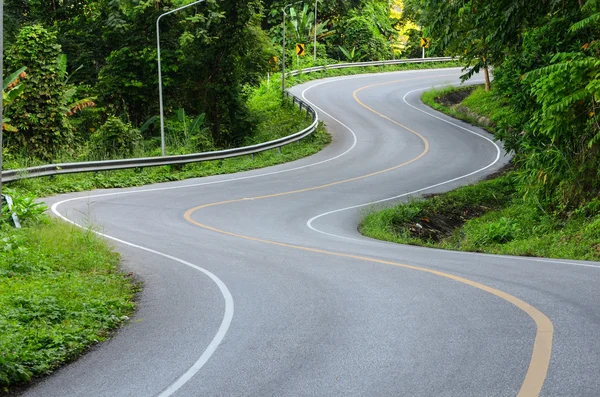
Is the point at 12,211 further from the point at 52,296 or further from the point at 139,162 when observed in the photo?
the point at 139,162

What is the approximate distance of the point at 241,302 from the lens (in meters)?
9.98

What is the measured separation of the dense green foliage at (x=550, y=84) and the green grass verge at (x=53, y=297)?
10.6 meters

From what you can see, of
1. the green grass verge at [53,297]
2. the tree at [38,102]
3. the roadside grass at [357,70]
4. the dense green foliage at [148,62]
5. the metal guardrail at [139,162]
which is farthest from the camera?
the roadside grass at [357,70]

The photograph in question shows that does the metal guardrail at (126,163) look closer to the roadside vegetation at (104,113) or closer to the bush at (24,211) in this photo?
the roadside vegetation at (104,113)

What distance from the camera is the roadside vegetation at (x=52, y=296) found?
294 inches

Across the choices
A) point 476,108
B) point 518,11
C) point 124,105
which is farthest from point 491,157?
point 124,105

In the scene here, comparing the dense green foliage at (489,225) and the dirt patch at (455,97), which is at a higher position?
the dirt patch at (455,97)

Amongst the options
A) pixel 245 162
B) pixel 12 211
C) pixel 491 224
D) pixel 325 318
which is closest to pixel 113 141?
pixel 245 162

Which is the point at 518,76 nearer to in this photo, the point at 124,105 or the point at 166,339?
the point at 166,339

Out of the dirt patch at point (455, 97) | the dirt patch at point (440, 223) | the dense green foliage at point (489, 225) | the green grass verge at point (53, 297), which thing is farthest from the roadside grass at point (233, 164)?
the dirt patch at point (455, 97)

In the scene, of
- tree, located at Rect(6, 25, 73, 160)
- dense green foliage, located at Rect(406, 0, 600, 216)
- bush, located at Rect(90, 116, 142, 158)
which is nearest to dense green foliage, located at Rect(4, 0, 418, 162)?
bush, located at Rect(90, 116, 142, 158)

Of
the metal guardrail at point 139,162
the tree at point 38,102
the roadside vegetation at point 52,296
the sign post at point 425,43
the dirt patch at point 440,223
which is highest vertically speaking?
the sign post at point 425,43

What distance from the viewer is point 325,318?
8.75 m

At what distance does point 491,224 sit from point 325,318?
11.4 m
